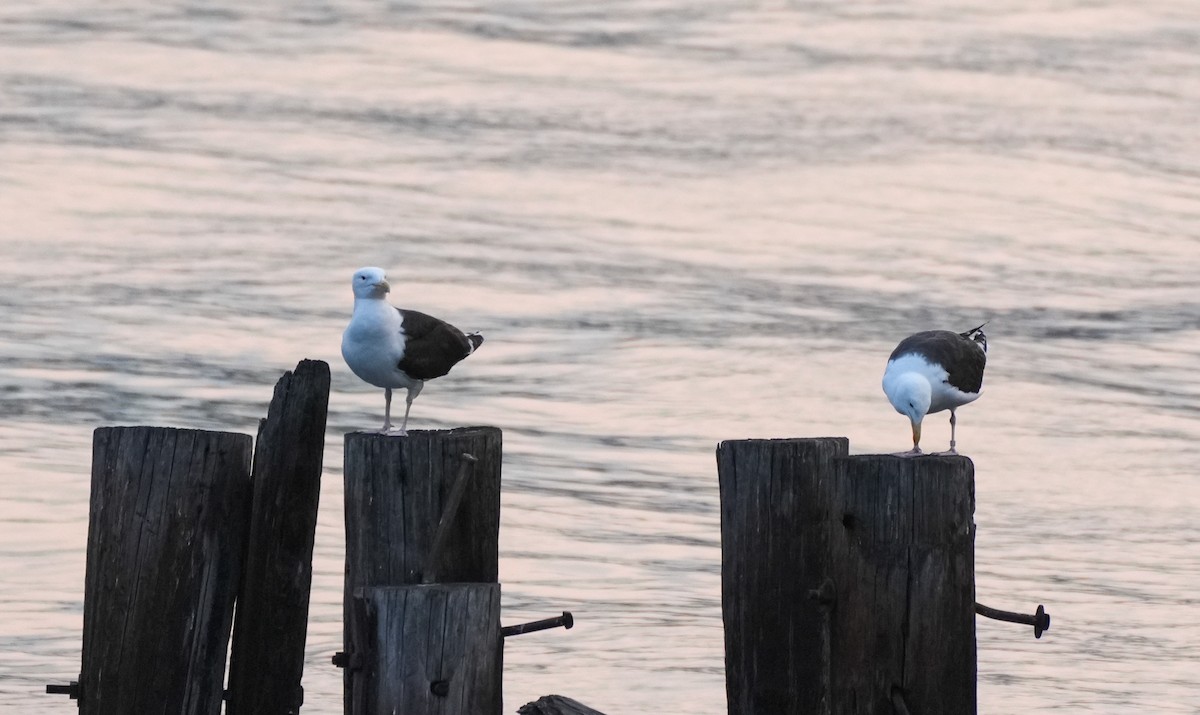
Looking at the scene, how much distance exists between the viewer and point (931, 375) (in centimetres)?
870

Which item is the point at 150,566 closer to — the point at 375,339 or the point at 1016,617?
the point at 375,339

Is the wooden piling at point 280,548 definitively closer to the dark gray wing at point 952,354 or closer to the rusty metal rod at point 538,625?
the rusty metal rod at point 538,625

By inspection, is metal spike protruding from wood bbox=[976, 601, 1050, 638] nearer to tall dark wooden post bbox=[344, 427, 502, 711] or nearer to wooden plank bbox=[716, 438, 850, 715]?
wooden plank bbox=[716, 438, 850, 715]

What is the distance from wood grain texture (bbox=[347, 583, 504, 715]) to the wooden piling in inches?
39.6

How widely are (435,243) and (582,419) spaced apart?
19.9 feet

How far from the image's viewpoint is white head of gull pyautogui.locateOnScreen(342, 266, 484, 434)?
786 centimetres

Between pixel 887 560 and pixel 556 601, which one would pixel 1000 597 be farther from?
pixel 887 560

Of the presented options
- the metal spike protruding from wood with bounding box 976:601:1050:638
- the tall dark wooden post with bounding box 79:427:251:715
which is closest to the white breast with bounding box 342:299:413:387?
the tall dark wooden post with bounding box 79:427:251:715

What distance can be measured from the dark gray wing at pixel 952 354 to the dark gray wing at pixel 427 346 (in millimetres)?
2040

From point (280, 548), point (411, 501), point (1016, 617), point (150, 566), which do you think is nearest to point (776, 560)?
point (1016, 617)

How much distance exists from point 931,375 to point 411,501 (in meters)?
2.92

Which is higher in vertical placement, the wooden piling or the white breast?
the white breast

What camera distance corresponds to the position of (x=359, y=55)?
106ft

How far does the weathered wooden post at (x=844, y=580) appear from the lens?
6.33 meters
